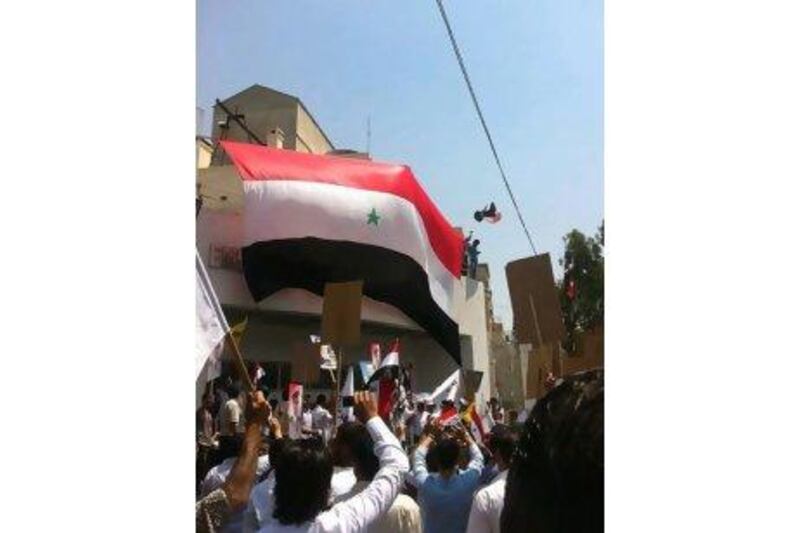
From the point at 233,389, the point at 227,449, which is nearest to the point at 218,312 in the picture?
the point at 227,449

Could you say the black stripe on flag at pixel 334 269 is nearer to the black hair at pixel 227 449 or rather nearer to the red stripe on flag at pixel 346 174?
the red stripe on flag at pixel 346 174

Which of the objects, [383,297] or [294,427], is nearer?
[294,427]

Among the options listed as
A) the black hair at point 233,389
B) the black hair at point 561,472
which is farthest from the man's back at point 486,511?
the black hair at point 233,389

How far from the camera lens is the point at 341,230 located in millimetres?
4672

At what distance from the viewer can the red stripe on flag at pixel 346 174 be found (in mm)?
4488

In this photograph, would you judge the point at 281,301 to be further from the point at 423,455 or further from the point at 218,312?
the point at 218,312

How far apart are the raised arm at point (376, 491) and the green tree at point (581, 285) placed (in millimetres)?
431

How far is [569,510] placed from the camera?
2.03 ft

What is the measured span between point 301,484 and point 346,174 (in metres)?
3.63

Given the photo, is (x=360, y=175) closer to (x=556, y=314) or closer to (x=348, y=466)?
(x=556, y=314)

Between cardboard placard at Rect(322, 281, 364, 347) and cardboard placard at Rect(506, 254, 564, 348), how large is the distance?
49 centimetres

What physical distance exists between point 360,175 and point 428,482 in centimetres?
311

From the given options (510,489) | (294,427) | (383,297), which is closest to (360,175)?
(383,297)

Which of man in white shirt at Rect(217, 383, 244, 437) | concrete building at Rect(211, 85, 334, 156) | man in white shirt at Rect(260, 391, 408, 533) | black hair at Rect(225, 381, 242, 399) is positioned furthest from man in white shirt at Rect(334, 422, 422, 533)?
concrete building at Rect(211, 85, 334, 156)
